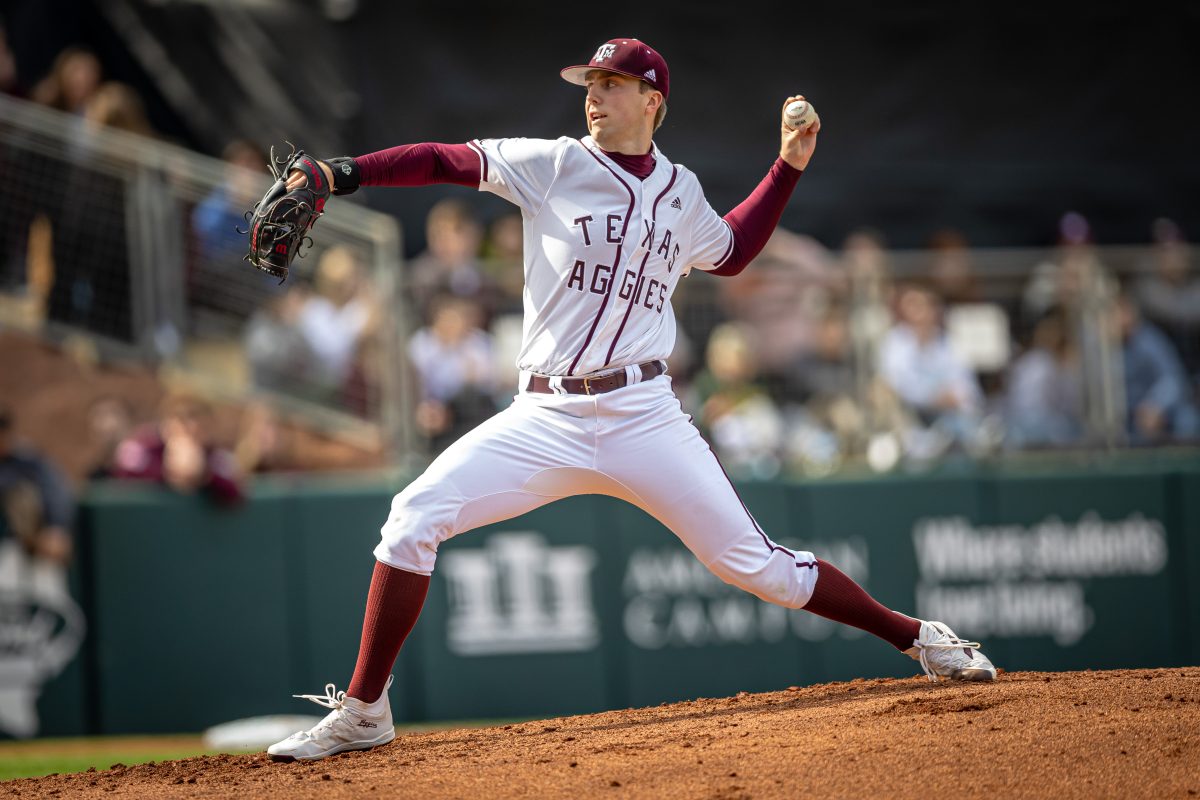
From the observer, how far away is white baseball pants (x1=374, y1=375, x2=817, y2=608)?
458cm

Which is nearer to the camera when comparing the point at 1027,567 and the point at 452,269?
the point at 452,269

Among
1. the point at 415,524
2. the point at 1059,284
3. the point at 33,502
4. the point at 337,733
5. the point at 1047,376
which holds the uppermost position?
the point at 1059,284

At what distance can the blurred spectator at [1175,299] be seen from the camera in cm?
964

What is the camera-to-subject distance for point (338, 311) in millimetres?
9273

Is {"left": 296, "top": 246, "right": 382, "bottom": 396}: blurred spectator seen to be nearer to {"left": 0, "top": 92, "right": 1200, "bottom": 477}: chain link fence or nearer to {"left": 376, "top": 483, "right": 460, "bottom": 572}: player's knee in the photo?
{"left": 0, "top": 92, "right": 1200, "bottom": 477}: chain link fence

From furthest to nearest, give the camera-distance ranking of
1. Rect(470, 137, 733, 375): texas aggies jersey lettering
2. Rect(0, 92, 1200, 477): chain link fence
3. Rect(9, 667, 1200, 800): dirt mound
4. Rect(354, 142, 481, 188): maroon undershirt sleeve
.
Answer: Rect(0, 92, 1200, 477): chain link fence → Rect(470, 137, 733, 375): texas aggies jersey lettering → Rect(354, 142, 481, 188): maroon undershirt sleeve → Rect(9, 667, 1200, 800): dirt mound

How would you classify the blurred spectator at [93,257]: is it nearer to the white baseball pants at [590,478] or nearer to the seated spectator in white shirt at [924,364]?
the seated spectator in white shirt at [924,364]

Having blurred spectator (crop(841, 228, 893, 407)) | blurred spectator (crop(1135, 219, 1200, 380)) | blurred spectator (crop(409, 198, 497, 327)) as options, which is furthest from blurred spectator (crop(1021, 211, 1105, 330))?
blurred spectator (crop(409, 198, 497, 327))

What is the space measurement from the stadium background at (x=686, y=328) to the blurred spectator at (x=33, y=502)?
0.55 ft

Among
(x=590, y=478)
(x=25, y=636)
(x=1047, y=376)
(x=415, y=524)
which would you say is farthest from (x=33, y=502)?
(x=1047, y=376)

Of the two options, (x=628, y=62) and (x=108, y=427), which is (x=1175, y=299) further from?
(x=108, y=427)

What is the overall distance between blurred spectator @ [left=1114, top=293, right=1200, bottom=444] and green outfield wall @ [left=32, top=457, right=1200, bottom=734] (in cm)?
25

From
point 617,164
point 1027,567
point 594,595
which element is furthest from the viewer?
point 1027,567

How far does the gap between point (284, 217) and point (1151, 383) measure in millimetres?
6758
